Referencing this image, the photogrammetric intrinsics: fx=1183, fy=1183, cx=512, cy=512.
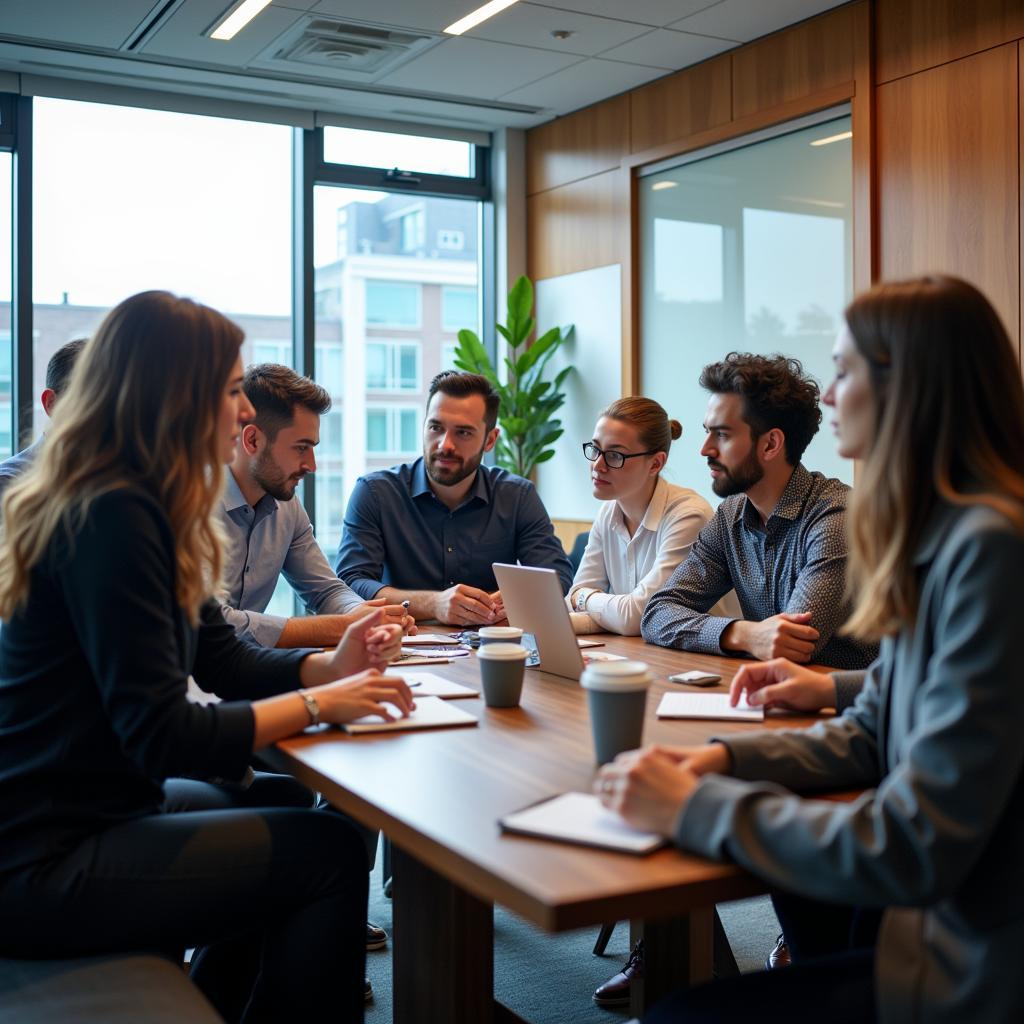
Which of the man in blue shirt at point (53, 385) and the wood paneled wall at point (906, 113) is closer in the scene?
the man in blue shirt at point (53, 385)

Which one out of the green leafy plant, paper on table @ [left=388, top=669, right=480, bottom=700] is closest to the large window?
the green leafy plant

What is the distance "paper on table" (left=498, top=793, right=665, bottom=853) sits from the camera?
4.10 ft

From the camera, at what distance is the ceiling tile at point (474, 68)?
5418mm

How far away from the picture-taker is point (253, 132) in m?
6.30

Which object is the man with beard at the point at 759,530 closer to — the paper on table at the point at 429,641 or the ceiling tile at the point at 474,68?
the paper on table at the point at 429,641

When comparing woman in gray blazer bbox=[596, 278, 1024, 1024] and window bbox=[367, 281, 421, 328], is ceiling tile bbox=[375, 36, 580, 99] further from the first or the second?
woman in gray blazer bbox=[596, 278, 1024, 1024]

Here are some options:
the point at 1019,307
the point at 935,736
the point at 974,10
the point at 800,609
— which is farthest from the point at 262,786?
the point at 974,10

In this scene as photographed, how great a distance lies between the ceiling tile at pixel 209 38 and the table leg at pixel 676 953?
4.13 metres

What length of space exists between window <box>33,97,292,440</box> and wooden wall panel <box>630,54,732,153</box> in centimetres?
190

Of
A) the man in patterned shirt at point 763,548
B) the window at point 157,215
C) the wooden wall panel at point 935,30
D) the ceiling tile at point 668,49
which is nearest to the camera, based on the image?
the man in patterned shirt at point 763,548

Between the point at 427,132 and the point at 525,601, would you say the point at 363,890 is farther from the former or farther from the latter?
the point at 427,132

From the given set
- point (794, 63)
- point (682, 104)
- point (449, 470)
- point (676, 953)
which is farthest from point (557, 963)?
point (682, 104)

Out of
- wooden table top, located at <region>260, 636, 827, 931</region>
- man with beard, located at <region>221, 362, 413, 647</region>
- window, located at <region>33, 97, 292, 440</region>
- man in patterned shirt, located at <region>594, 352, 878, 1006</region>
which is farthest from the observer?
window, located at <region>33, 97, 292, 440</region>

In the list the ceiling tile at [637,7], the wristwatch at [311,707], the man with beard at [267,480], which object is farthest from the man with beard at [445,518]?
the ceiling tile at [637,7]
